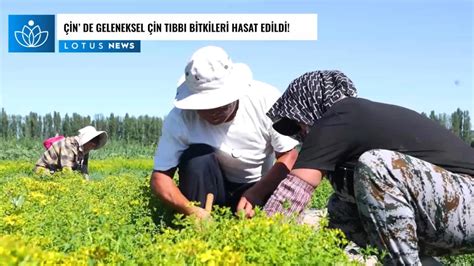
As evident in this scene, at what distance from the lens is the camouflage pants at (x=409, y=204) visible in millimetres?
2742

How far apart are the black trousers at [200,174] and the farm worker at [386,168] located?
0.66 meters

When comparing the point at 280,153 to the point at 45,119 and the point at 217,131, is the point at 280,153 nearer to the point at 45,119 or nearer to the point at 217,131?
the point at 217,131

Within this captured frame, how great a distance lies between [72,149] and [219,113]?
5.47 m

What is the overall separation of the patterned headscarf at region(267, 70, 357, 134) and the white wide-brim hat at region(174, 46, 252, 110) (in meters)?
0.43

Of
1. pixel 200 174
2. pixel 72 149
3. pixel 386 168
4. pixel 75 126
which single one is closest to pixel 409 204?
pixel 386 168

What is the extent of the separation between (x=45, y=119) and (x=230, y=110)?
30737mm

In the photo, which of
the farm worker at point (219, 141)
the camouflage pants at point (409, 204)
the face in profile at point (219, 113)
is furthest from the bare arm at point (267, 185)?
the camouflage pants at point (409, 204)

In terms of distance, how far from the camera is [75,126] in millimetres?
33000

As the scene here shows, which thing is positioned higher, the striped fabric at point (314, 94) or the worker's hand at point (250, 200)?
the striped fabric at point (314, 94)

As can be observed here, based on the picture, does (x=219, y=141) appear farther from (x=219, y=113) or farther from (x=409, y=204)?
(x=409, y=204)

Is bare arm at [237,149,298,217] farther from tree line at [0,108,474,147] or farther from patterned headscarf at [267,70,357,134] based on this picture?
tree line at [0,108,474,147]

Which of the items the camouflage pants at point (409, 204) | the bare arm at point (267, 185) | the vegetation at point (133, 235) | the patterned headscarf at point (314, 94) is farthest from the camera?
the bare arm at point (267, 185)

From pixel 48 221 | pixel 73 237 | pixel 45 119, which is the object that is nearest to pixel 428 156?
pixel 73 237

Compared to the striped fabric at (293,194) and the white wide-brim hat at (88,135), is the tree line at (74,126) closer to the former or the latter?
the white wide-brim hat at (88,135)
